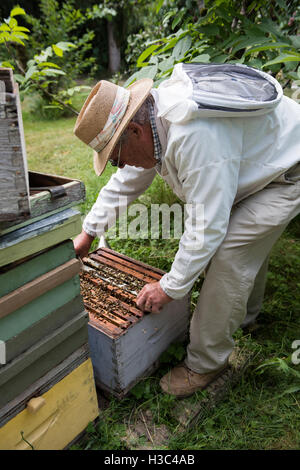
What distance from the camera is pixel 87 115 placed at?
144 cm

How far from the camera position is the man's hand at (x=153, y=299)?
5.24ft

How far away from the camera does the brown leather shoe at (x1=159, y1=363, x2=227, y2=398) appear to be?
5.79ft

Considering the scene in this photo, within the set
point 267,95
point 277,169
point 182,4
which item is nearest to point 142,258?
point 277,169

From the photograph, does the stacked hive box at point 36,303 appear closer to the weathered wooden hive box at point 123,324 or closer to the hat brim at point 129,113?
the weathered wooden hive box at point 123,324

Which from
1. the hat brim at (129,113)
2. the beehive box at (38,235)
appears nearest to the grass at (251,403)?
the beehive box at (38,235)

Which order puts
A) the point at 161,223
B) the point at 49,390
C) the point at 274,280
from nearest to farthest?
the point at 49,390
the point at 274,280
the point at 161,223

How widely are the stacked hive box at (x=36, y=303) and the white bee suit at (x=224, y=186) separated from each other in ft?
1.68

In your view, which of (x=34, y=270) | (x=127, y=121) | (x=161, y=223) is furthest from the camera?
(x=161, y=223)

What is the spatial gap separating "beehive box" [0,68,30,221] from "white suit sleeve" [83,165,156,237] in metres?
1.14

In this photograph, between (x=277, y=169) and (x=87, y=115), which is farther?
(x=277, y=169)

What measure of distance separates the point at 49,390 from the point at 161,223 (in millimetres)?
2242

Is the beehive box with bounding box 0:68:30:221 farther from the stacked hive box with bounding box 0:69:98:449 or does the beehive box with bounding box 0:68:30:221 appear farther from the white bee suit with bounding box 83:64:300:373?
the white bee suit with bounding box 83:64:300:373

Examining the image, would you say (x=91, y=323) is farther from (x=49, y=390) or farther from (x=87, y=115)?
(x=87, y=115)

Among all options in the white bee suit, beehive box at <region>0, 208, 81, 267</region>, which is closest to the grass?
the white bee suit
